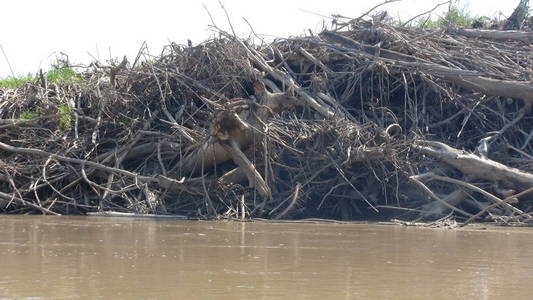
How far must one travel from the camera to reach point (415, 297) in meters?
3.84

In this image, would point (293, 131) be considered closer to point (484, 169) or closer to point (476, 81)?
point (484, 169)

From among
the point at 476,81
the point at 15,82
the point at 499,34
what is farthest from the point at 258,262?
the point at 15,82

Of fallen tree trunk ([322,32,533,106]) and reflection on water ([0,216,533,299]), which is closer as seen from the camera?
reflection on water ([0,216,533,299])

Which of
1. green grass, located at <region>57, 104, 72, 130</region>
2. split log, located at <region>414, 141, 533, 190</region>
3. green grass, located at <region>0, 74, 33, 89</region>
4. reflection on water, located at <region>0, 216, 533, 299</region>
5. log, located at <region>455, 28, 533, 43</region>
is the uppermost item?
log, located at <region>455, 28, 533, 43</region>

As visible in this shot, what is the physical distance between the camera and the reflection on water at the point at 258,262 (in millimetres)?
3926

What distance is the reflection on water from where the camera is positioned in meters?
3.93

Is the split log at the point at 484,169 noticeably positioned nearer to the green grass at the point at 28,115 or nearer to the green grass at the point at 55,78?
the green grass at the point at 28,115

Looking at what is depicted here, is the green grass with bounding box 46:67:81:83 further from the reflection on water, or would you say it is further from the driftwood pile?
the reflection on water

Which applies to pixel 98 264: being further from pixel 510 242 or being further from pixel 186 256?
pixel 510 242

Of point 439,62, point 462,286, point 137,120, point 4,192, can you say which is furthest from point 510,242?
point 4,192

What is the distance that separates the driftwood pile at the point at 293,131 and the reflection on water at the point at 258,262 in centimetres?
160

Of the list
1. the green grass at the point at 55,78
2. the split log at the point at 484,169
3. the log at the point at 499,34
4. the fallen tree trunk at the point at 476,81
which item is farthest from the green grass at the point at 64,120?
the log at the point at 499,34

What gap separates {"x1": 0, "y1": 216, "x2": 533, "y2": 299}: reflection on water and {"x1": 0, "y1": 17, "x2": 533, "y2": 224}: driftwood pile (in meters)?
1.60

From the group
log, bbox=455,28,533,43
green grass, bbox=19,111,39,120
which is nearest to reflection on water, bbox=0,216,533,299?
green grass, bbox=19,111,39,120
